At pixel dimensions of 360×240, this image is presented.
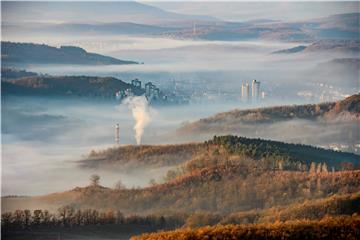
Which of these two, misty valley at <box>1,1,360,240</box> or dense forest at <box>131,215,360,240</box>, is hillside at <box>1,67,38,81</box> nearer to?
misty valley at <box>1,1,360,240</box>

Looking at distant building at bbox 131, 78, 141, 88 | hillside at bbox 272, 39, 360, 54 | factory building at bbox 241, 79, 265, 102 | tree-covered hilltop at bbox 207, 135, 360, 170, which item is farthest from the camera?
hillside at bbox 272, 39, 360, 54

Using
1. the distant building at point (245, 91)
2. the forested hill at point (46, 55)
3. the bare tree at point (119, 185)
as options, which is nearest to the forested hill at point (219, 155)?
the bare tree at point (119, 185)

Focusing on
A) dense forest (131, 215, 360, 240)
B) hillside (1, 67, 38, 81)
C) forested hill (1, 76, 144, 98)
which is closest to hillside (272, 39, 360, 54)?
forested hill (1, 76, 144, 98)

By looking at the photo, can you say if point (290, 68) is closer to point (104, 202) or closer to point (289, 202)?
point (289, 202)

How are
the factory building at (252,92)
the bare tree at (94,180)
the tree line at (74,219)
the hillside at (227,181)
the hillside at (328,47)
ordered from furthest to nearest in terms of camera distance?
the hillside at (328,47) < the factory building at (252,92) < the bare tree at (94,180) < the hillside at (227,181) < the tree line at (74,219)

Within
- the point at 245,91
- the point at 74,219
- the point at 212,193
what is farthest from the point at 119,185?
the point at 245,91

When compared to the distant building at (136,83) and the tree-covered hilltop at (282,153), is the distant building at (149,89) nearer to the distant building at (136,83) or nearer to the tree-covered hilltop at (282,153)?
the distant building at (136,83)

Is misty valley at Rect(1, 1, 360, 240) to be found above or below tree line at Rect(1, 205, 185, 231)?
above
